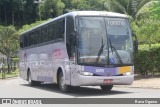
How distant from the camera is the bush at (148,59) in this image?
2875 centimetres

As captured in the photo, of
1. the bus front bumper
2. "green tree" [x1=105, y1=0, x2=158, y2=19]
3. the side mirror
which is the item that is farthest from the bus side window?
"green tree" [x1=105, y1=0, x2=158, y2=19]

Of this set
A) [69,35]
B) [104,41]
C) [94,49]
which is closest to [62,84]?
[69,35]

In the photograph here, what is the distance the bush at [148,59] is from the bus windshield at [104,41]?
28.5ft

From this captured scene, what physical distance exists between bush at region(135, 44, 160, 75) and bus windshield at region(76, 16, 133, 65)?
870 centimetres

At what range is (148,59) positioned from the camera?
1133 inches

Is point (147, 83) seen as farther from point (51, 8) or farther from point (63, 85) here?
point (51, 8)

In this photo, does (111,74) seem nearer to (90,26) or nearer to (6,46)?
(90,26)

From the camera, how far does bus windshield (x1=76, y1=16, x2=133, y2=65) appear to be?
19.4 m

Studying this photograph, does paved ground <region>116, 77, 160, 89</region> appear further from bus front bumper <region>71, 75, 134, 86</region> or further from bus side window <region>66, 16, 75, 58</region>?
bus side window <region>66, 16, 75, 58</region>

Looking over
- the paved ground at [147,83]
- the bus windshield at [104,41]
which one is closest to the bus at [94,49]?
the bus windshield at [104,41]

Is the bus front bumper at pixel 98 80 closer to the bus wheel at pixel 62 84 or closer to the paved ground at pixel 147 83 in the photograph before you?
the bus wheel at pixel 62 84

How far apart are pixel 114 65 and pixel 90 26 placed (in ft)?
6.30

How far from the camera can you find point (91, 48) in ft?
63.5

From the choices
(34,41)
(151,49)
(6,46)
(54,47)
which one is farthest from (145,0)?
(54,47)
